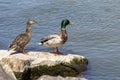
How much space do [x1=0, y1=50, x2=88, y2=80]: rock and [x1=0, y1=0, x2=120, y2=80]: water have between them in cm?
48

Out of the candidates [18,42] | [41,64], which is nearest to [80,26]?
[18,42]

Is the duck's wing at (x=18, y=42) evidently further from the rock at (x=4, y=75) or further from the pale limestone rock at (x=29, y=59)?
the rock at (x=4, y=75)

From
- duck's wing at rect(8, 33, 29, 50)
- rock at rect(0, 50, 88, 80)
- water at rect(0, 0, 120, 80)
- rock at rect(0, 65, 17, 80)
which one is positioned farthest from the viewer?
water at rect(0, 0, 120, 80)

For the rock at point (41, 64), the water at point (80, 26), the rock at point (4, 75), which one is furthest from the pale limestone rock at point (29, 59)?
the rock at point (4, 75)

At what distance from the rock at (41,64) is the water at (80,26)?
0.48 meters

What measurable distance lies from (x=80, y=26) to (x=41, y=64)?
495 cm

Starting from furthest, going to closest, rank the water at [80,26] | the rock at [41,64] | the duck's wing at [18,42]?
the water at [80,26], the duck's wing at [18,42], the rock at [41,64]

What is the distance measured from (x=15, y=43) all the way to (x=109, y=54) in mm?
2818

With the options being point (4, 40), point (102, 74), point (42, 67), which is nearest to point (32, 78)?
point (42, 67)

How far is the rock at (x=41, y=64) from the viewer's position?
33.1 ft

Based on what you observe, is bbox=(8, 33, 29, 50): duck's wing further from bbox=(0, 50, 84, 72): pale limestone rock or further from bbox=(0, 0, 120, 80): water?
bbox=(0, 0, 120, 80): water

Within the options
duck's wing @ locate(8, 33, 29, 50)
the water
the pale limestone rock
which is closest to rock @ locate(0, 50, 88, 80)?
the pale limestone rock

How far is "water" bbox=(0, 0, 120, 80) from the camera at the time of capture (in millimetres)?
11852

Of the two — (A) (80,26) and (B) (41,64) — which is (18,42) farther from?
(A) (80,26)
